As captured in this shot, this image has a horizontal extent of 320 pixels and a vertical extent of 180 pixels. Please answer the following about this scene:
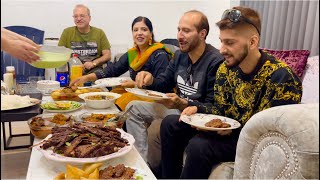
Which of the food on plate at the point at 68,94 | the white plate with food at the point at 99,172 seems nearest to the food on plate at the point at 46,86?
the food on plate at the point at 68,94

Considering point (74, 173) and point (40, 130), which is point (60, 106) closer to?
point (40, 130)

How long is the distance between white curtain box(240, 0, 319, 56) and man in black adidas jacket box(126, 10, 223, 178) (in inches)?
33.7

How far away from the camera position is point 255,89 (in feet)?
5.56

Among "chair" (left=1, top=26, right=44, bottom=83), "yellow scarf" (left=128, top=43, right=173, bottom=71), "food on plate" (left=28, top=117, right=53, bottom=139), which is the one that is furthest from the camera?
"chair" (left=1, top=26, right=44, bottom=83)

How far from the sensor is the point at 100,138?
52.3 inches

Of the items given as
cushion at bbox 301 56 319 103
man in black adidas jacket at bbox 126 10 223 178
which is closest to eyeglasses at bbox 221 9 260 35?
man in black adidas jacket at bbox 126 10 223 178

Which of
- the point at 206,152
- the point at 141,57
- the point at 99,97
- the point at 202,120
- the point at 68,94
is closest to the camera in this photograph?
the point at 206,152

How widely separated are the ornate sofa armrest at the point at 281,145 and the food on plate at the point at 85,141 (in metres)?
0.48

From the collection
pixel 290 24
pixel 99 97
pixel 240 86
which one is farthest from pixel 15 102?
pixel 290 24

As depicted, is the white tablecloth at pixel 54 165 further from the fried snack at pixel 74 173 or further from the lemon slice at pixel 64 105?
the lemon slice at pixel 64 105

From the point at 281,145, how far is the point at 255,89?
0.61 m

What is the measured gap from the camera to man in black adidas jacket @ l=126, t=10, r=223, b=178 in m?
2.21

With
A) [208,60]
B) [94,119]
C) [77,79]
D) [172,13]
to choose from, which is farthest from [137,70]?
[172,13]

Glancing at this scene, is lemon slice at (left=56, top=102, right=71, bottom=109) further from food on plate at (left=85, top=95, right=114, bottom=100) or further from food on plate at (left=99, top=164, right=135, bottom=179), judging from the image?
food on plate at (left=99, top=164, right=135, bottom=179)
